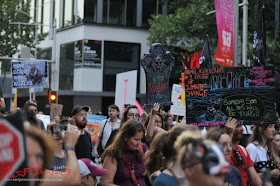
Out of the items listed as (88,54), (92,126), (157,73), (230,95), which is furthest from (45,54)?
(230,95)

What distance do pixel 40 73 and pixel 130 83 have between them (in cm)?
644

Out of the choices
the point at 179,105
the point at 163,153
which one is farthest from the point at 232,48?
the point at 163,153

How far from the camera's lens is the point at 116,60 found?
32875 millimetres

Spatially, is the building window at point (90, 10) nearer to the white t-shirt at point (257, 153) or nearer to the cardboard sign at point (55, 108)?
the cardboard sign at point (55, 108)

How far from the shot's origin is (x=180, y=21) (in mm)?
25672

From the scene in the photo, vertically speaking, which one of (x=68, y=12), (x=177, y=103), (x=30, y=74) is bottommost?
(x=177, y=103)

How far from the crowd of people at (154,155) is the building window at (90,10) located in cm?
2502

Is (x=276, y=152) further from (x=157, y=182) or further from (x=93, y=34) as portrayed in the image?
(x=93, y=34)

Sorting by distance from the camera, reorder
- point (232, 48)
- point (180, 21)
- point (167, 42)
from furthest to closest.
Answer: point (167, 42) → point (180, 21) → point (232, 48)

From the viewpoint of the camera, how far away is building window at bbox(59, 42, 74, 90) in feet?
110

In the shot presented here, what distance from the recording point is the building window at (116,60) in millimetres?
32750

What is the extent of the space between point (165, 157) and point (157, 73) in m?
4.41

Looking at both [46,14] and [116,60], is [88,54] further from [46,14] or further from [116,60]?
[46,14]

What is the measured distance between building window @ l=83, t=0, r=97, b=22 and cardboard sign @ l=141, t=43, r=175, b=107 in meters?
25.0
